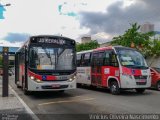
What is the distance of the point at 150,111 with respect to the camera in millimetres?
11258

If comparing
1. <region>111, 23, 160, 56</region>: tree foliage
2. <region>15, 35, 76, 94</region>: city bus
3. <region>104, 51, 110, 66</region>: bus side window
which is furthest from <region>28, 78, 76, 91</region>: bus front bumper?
<region>111, 23, 160, 56</region>: tree foliage

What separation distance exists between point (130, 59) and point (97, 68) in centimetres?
312

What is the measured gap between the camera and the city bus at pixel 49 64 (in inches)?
618

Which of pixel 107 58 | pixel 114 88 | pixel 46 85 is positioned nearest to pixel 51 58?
pixel 46 85

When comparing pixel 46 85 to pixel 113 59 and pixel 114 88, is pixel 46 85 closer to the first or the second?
pixel 114 88

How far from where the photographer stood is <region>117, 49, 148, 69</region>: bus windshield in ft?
55.8

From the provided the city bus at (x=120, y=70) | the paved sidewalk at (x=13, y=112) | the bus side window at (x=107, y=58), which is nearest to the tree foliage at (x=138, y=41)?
the city bus at (x=120, y=70)

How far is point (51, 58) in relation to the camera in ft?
52.4

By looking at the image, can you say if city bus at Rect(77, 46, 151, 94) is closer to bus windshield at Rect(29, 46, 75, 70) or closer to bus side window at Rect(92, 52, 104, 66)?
bus side window at Rect(92, 52, 104, 66)

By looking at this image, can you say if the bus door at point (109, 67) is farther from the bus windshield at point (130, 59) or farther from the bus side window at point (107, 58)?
the bus windshield at point (130, 59)

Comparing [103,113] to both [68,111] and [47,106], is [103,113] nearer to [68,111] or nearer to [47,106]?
[68,111]

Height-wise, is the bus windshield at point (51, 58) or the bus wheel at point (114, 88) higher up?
the bus windshield at point (51, 58)

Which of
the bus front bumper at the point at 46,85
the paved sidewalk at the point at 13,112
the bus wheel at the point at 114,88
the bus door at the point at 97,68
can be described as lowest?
the paved sidewalk at the point at 13,112

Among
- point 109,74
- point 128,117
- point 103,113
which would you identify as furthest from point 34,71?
point 128,117
